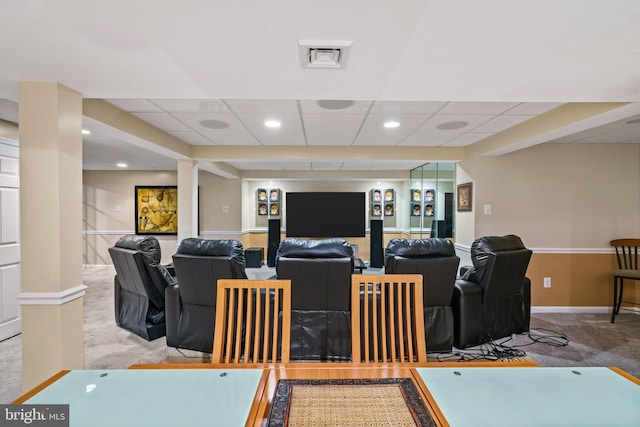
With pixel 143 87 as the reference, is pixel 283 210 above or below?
below

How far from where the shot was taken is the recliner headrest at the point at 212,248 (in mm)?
2553

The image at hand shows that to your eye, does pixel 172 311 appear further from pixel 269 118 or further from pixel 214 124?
pixel 269 118

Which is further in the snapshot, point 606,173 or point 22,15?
point 606,173

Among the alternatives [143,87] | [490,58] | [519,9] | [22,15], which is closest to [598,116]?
[490,58]

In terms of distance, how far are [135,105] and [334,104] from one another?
1805 mm

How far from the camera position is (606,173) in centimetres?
401

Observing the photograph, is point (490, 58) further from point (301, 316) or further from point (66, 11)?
point (301, 316)

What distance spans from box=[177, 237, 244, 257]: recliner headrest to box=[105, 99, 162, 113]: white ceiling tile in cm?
129

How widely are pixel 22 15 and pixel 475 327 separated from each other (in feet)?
12.0

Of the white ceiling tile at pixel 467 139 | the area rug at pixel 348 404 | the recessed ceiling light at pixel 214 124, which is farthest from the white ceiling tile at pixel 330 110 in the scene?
the area rug at pixel 348 404

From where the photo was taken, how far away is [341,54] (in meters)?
1.52

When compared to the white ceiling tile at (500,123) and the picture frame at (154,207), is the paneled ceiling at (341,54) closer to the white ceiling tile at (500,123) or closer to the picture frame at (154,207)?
the white ceiling tile at (500,123)

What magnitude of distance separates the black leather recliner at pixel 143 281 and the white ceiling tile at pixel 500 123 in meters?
3.72

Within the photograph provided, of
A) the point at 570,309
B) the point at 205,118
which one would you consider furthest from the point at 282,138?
the point at 570,309
